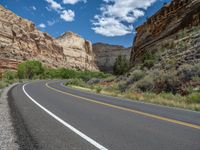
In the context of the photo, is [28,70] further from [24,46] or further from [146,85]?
[146,85]

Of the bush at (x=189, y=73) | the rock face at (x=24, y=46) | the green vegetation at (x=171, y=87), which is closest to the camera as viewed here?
the green vegetation at (x=171, y=87)

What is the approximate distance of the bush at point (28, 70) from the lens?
8594 cm

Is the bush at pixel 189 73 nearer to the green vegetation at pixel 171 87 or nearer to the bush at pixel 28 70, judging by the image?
the green vegetation at pixel 171 87

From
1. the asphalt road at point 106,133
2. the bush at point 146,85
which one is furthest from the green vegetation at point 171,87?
the asphalt road at point 106,133

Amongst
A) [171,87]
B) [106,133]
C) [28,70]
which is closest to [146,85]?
[171,87]

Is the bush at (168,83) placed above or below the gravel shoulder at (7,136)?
above

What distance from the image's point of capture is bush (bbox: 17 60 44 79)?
85.9 m

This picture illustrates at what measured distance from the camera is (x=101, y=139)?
5922 mm

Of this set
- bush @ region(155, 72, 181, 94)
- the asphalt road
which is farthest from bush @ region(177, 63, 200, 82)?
the asphalt road

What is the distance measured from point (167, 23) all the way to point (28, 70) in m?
55.2

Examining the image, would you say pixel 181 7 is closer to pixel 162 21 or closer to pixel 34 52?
pixel 162 21

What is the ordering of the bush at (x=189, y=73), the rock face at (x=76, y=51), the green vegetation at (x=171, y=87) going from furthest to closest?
the rock face at (x=76, y=51), the bush at (x=189, y=73), the green vegetation at (x=171, y=87)

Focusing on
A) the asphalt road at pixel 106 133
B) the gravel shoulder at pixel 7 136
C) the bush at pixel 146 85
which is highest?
the bush at pixel 146 85

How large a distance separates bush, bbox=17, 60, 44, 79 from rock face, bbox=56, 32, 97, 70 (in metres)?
53.2
